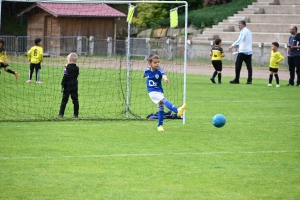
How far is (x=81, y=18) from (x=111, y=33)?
2.80 meters

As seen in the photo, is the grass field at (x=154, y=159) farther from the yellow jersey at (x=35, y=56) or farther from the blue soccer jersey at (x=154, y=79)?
the yellow jersey at (x=35, y=56)

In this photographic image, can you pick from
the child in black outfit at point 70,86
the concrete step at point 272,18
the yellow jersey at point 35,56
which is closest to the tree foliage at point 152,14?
the concrete step at point 272,18

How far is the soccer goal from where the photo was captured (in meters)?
17.7

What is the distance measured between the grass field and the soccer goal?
166 centimetres

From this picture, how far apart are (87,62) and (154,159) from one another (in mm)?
23547

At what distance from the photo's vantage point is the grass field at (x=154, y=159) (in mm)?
9188

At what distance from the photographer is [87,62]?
113 ft

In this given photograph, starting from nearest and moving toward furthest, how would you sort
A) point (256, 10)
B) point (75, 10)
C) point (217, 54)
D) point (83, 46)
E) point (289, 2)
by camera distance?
point (217, 54) → point (83, 46) → point (289, 2) → point (75, 10) → point (256, 10)

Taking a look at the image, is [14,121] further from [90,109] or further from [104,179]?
[104,179]

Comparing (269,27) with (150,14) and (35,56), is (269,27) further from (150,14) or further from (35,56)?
(35,56)

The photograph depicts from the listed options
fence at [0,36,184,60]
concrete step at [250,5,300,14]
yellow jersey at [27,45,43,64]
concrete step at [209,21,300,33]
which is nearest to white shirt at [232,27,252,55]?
yellow jersey at [27,45,43,64]

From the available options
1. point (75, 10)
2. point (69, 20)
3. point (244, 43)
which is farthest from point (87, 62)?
point (69, 20)

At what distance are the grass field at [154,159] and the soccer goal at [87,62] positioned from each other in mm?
1663

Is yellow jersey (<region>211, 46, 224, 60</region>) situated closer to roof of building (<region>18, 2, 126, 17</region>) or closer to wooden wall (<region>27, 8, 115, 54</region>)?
roof of building (<region>18, 2, 126, 17</region>)
